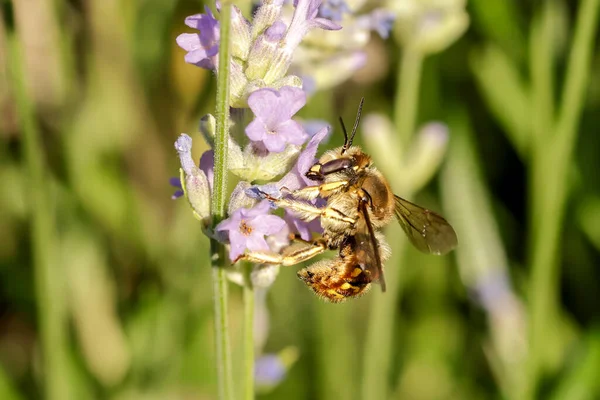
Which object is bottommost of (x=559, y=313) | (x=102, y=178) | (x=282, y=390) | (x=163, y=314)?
(x=282, y=390)

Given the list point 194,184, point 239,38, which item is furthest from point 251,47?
point 194,184

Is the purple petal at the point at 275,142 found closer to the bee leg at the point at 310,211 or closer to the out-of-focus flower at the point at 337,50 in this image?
the bee leg at the point at 310,211

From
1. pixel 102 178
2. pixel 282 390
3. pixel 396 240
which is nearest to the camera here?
pixel 396 240

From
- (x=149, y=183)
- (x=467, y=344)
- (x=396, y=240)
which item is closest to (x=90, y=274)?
(x=149, y=183)

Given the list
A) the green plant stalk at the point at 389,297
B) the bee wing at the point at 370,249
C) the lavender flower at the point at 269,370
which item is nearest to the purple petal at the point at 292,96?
the bee wing at the point at 370,249

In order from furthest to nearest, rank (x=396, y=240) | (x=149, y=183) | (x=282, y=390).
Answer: (x=149, y=183), (x=282, y=390), (x=396, y=240)

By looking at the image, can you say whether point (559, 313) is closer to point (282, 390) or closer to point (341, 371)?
point (341, 371)

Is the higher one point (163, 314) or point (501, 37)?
point (501, 37)
